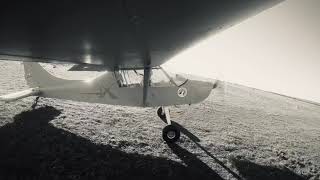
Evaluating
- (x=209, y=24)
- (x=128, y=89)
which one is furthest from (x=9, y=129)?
(x=209, y=24)

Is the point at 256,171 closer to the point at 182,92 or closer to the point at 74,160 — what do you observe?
A: the point at 182,92

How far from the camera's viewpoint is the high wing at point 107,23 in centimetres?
357

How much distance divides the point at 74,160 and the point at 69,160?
0.39ft

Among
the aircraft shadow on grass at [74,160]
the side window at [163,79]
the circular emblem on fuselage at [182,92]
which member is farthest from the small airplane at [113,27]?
the aircraft shadow on grass at [74,160]

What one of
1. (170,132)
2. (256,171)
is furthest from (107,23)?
(256,171)

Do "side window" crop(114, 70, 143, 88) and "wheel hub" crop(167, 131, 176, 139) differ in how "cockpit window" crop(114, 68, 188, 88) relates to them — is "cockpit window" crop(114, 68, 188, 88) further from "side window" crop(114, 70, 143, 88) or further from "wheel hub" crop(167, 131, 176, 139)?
"wheel hub" crop(167, 131, 176, 139)

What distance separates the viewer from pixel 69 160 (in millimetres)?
7215

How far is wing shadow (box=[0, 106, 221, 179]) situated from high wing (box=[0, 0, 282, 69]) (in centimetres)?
250

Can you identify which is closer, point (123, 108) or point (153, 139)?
point (153, 139)

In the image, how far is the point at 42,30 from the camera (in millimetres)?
4238

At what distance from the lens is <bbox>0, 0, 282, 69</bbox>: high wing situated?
3.57 m

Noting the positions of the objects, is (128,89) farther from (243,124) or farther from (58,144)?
(243,124)

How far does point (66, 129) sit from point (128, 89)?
241 cm

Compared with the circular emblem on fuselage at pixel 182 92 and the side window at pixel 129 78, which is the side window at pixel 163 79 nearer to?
the circular emblem on fuselage at pixel 182 92
